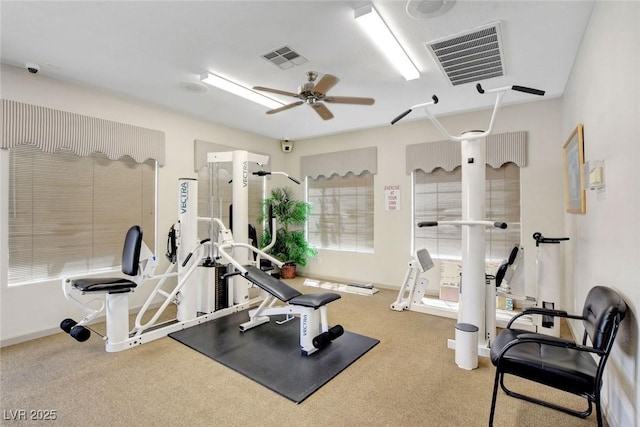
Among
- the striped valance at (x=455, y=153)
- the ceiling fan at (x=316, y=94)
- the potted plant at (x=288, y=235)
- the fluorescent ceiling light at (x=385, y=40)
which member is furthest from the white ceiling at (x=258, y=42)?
the potted plant at (x=288, y=235)

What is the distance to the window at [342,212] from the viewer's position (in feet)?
18.4

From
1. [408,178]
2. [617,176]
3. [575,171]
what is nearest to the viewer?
[617,176]

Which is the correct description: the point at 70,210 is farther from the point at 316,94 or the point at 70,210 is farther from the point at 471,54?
the point at 471,54

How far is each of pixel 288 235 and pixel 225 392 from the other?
383cm

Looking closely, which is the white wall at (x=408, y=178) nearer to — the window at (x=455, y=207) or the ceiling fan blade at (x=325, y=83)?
the window at (x=455, y=207)

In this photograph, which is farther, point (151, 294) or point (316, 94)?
point (151, 294)

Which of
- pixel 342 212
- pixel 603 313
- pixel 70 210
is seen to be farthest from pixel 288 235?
pixel 603 313

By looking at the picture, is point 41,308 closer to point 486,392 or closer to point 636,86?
point 486,392

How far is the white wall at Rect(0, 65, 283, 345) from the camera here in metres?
3.11

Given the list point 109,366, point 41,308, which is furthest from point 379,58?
point 41,308

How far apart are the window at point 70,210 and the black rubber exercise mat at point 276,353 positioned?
1.53 meters

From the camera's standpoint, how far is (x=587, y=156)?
96.3 inches

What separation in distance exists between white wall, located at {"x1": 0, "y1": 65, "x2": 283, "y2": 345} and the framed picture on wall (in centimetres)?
462

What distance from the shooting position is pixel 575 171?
9.31ft
